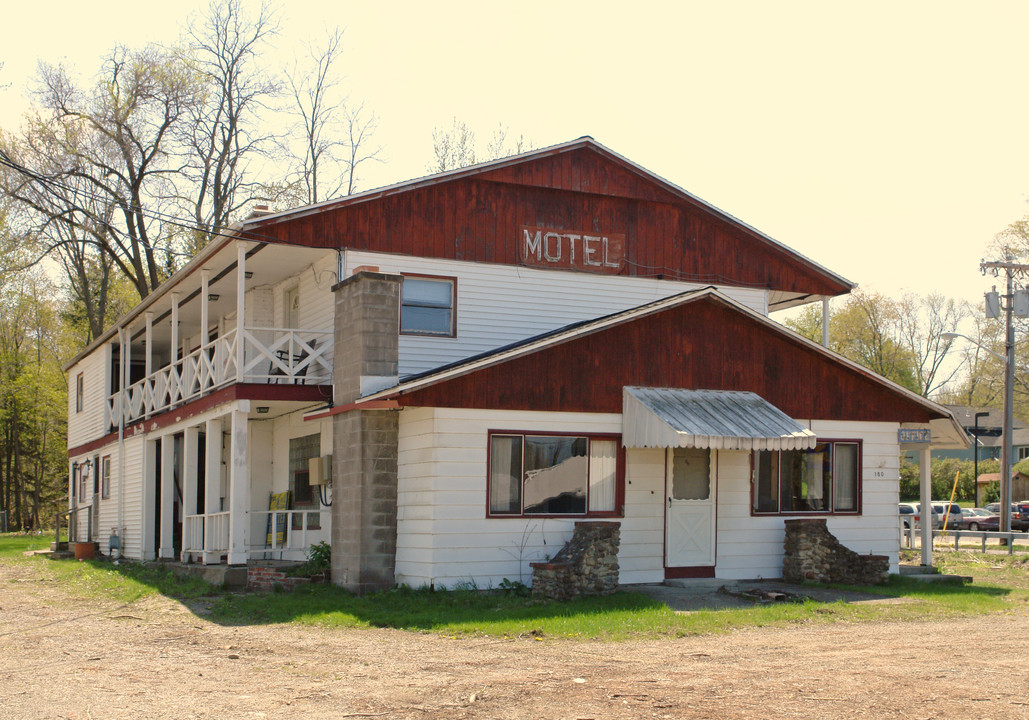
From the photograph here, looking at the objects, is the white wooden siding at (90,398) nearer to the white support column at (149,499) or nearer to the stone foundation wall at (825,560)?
the white support column at (149,499)

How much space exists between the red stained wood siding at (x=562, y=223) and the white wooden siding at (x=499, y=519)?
406cm

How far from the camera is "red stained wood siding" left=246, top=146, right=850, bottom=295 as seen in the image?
62.4 feet

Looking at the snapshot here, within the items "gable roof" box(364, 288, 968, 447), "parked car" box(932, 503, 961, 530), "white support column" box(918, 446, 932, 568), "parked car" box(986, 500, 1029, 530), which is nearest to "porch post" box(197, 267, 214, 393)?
"gable roof" box(364, 288, 968, 447)

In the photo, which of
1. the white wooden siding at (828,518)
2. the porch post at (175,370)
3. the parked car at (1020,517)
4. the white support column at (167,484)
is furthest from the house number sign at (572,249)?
the parked car at (1020,517)

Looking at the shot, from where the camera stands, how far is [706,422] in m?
16.6

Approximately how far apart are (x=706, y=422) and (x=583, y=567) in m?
3.09

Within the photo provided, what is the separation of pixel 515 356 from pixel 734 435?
11.5 feet

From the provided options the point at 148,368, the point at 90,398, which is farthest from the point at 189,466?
the point at 90,398

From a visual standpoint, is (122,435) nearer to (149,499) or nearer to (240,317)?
(149,499)

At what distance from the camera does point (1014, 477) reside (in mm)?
60250

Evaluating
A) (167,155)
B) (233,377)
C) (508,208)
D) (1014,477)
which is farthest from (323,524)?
(1014,477)

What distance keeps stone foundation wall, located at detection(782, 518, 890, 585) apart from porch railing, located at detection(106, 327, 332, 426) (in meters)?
8.43

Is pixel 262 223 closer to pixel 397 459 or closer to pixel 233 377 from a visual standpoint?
pixel 233 377

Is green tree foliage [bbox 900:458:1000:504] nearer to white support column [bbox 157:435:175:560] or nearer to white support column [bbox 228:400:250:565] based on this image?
white support column [bbox 157:435:175:560]
